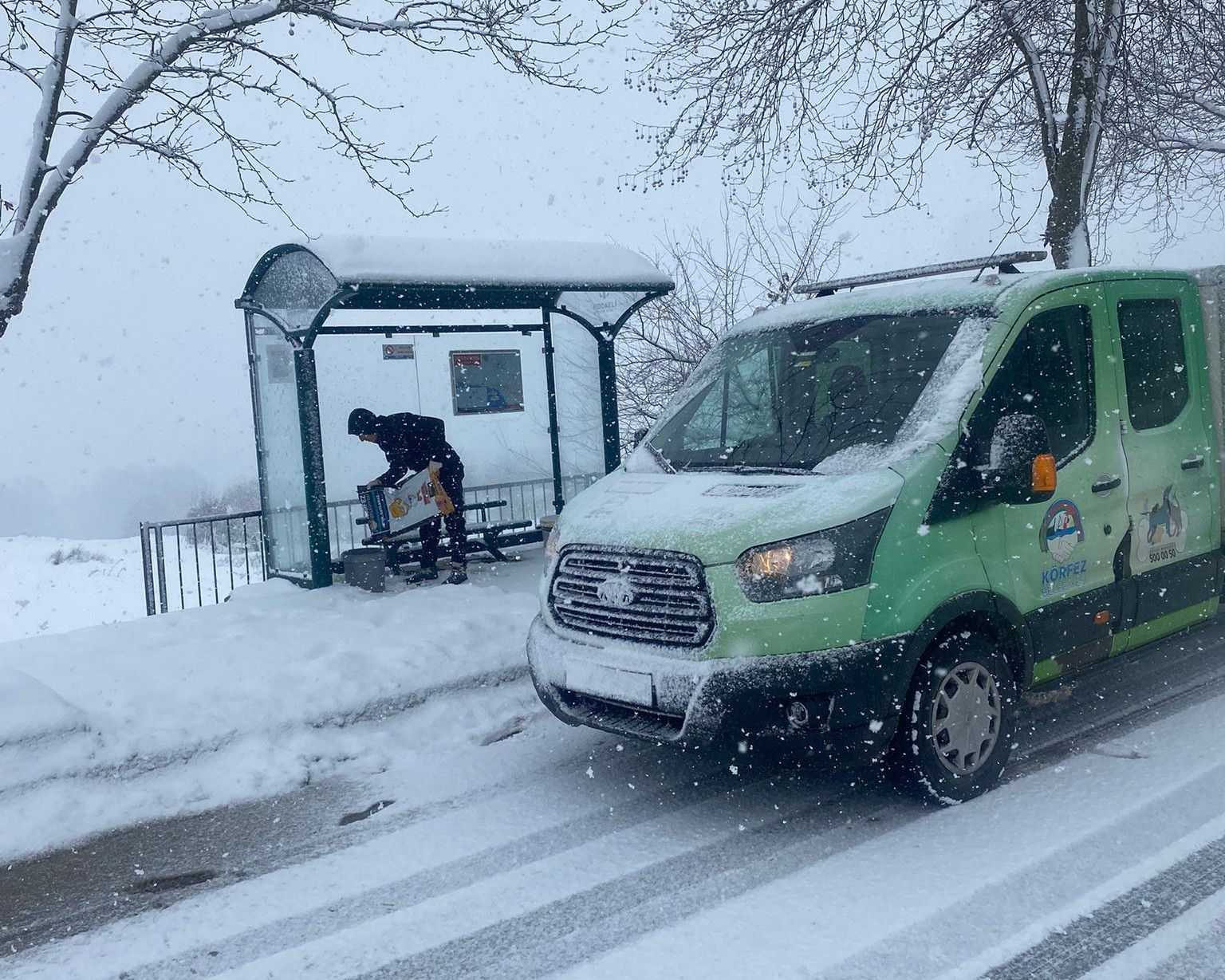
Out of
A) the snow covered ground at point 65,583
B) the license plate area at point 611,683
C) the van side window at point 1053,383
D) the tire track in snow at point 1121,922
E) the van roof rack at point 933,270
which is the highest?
the van roof rack at point 933,270

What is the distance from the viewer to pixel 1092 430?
A: 5066mm

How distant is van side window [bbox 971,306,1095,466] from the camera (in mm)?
4676

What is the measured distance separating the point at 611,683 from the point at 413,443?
19.7 feet

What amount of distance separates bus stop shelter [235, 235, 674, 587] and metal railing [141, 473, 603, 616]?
1.79 ft

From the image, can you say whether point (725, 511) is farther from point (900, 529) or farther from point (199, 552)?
point (199, 552)

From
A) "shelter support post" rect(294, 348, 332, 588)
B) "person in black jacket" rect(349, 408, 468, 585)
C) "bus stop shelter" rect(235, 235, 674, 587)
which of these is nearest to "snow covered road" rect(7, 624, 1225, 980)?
"shelter support post" rect(294, 348, 332, 588)

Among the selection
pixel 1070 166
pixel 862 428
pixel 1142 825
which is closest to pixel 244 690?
pixel 862 428

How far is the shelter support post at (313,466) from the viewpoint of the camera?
9.40 metres

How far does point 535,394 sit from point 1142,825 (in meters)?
8.71

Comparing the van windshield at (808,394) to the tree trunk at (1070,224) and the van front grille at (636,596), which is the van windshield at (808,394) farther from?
the tree trunk at (1070,224)

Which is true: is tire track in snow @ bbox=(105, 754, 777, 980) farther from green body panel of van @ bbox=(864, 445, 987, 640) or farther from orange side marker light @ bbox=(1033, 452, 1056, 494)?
orange side marker light @ bbox=(1033, 452, 1056, 494)

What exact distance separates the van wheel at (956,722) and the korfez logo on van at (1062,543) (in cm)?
48

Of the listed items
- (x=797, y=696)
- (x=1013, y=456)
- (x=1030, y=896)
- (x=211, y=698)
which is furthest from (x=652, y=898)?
(x=211, y=698)

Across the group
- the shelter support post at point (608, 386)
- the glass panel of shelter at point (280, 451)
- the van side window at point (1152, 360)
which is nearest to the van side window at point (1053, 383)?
the van side window at point (1152, 360)
